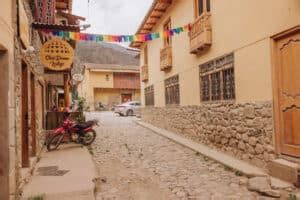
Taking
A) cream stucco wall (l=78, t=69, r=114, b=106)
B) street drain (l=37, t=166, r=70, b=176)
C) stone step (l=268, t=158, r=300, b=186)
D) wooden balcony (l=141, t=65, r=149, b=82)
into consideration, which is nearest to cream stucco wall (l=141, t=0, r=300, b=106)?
stone step (l=268, t=158, r=300, b=186)

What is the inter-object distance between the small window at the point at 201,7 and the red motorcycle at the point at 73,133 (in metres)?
4.89

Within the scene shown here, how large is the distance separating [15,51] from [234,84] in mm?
5281

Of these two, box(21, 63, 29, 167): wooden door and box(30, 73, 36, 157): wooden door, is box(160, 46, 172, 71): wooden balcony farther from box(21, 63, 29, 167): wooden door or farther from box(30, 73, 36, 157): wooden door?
box(21, 63, 29, 167): wooden door

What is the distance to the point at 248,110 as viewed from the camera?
290 inches

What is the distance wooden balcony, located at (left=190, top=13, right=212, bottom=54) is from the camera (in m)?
9.59

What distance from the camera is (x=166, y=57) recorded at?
14211mm

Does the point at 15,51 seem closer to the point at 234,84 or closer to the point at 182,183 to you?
the point at 182,183

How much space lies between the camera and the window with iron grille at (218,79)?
28.0ft

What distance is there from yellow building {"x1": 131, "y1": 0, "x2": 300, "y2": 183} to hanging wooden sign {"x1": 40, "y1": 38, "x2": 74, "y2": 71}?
380cm

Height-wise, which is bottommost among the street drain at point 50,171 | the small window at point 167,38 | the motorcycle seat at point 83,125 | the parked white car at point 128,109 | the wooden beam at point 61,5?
the street drain at point 50,171

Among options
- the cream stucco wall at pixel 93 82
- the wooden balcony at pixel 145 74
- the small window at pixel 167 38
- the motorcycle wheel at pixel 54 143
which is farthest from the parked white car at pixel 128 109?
the motorcycle wheel at pixel 54 143

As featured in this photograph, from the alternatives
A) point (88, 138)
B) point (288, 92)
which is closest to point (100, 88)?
point (88, 138)

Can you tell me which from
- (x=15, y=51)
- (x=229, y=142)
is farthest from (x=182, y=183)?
(x=15, y=51)

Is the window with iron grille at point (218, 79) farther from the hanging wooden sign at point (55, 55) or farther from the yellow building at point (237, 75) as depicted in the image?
the hanging wooden sign at point (55, 55)
